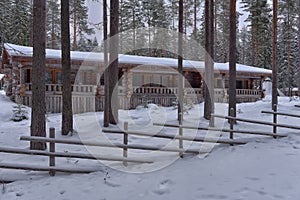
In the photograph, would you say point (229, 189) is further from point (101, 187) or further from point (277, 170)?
point (101, 187)

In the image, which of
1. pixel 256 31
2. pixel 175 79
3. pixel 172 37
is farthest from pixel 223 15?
pixel 175 79

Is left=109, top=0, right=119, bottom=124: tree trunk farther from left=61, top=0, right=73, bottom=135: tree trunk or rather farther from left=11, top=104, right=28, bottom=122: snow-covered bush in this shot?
left=11, top=104, right=28, bottom=122: snow-covered bush

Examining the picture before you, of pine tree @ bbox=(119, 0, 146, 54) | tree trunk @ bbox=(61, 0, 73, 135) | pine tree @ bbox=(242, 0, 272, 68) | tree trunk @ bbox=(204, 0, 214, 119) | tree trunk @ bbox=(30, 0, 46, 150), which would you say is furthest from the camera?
pine tree @ bbox=(119, 0, 146, 54)

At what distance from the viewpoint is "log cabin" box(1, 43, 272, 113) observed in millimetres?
17397

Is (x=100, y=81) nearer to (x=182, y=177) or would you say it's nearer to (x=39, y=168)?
(x=39, y=168)

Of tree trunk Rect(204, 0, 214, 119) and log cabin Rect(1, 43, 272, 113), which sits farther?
log cabin Rect(1, 43, 272, 113)

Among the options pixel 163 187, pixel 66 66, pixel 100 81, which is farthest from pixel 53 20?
pixel 163 187

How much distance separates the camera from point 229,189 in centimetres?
501

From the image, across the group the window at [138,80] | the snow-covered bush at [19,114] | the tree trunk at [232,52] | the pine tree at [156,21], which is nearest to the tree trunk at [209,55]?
the tree trunk at [232,52]

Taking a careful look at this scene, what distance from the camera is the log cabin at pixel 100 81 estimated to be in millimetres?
17397

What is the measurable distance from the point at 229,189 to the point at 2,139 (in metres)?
8.76

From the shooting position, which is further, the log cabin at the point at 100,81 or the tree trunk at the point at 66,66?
the log cabin at the point at 100,81

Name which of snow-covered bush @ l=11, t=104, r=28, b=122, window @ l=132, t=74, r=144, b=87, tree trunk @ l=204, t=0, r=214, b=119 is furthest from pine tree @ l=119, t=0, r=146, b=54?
snow-covered bush @ l=11, t=104, r=28, b=122

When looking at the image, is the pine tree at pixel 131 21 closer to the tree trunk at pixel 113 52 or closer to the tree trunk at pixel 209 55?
the tree trunk at pixel 209 55
